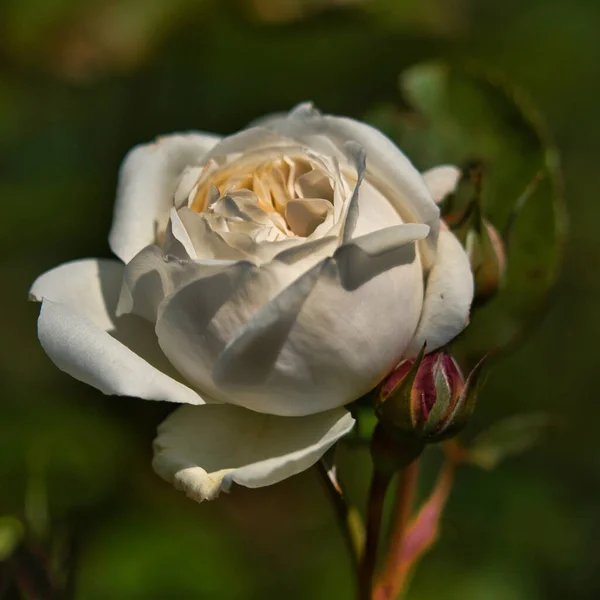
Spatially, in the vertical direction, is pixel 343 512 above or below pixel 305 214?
below

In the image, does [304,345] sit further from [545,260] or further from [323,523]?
[323,523]

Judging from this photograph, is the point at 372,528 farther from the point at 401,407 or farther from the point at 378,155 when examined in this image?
the point at 378,155

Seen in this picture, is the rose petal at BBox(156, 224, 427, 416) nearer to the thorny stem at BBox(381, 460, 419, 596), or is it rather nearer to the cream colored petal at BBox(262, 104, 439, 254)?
the cream colored petal at BBox(262, 104, 439, 254)

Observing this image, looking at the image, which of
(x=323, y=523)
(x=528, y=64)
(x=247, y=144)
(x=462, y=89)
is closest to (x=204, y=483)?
(x=247, y=144)

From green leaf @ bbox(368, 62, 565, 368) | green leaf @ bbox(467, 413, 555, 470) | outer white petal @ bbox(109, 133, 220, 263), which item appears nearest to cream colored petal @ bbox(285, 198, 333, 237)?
outer white petal @ bbox(109, 133, 220, 263)

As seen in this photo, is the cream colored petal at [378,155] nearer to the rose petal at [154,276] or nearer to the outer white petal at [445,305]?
the outer white petal at [445,305]

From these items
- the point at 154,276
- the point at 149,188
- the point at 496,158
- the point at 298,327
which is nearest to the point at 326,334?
the point at 298,327

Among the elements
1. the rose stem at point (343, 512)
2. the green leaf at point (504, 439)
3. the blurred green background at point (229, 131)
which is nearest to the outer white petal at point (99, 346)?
the rose stem at point (343, 512)

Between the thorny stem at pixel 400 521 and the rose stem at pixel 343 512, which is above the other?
the rose stem at pixel 343 512
